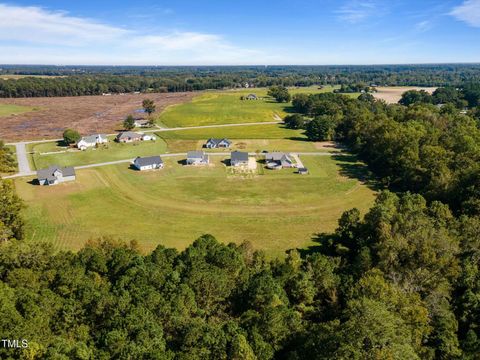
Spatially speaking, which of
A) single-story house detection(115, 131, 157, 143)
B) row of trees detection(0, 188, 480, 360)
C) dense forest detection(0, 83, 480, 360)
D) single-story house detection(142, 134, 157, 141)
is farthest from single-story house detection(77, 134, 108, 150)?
row of trees detection(0, 188, 480, 360)

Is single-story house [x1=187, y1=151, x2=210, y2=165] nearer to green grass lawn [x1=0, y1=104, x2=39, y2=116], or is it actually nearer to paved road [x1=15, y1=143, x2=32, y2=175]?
paved road [x1=15, y1=143, x2=32, y2=175]

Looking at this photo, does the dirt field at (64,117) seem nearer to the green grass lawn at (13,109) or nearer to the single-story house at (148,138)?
the green grass lawn at (13,109)

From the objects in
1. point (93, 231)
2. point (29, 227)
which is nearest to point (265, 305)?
point (93, 231)

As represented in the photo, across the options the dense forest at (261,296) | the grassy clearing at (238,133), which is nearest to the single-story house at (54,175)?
the dense forest at (261,296)

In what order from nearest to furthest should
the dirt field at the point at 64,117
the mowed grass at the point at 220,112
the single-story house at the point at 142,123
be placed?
1. the dirt field at the point at 64,117
2. the single-story house at the point at 142,123
3. the mowed grass at the point at 220,112

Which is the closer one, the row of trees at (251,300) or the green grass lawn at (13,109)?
the row of trees at (251,300)
